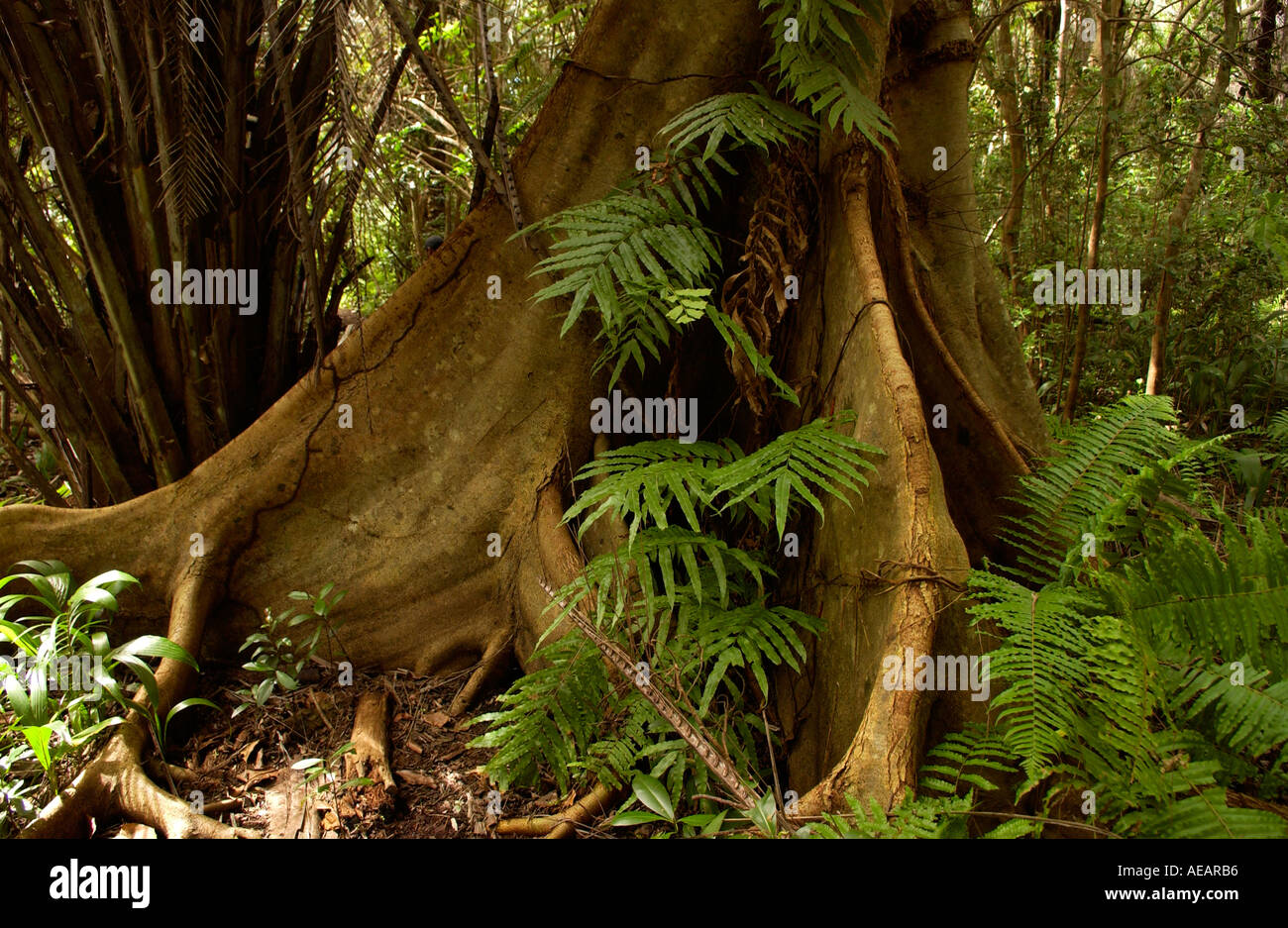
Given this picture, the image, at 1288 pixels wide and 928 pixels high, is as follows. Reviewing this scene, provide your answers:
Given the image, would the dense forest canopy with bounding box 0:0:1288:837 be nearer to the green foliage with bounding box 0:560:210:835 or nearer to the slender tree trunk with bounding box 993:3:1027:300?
the green foliage with bounding box 0:560:210:835

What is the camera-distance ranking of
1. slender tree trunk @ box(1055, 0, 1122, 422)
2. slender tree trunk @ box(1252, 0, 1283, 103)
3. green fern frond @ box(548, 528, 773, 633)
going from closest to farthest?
1. green fern frond @ box(548, 528, 773, 633)
2. slender tree trunk @ box(1055, 0, 1122, 422)
3. slender tree trunk @ box(1252, 0, 1283, 103)

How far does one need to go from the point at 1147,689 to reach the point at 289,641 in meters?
2.89

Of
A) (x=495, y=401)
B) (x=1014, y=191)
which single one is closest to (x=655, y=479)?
(x=495, y=401)

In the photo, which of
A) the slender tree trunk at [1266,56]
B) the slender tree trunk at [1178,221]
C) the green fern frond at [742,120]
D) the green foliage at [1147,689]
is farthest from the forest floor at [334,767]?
the slender tree trunk at [1266,56]

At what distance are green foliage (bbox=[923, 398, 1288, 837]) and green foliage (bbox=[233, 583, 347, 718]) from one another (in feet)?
7.66

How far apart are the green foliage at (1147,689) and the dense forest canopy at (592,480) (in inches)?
0.5

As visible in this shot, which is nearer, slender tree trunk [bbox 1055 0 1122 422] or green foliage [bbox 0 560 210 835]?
green foliage [bbox 0 560 210 835]

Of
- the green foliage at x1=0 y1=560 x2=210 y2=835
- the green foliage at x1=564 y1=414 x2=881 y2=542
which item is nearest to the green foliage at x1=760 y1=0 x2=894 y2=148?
the green foliage at x1=564 y1=414 x2=881 y2=542

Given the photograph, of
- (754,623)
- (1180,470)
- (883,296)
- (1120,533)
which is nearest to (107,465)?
(754,623)

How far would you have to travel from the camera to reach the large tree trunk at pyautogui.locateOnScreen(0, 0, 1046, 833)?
3.21 m

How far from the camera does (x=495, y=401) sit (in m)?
3.42

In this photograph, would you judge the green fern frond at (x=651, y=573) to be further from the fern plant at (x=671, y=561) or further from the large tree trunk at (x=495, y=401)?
the large tree trunk at (x=495, y=401)

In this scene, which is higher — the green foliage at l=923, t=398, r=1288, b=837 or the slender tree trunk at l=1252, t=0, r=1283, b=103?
the slender tree trunk at l=1252, t=0, r=1283, b=103

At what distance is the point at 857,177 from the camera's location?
2.96 meters
